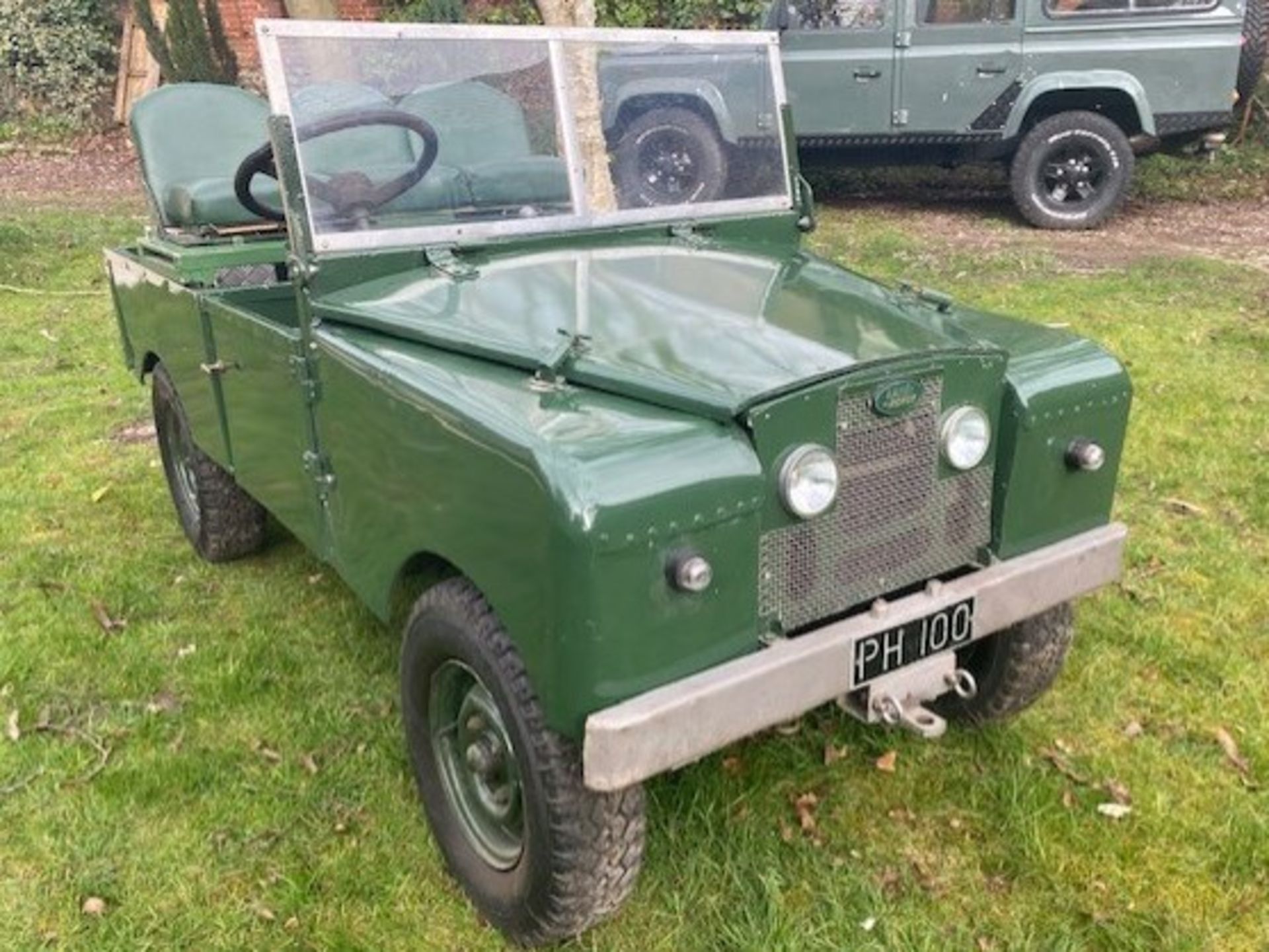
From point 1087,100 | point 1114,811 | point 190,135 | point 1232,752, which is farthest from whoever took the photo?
point 1087,100

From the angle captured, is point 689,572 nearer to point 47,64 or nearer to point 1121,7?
point 1121,7

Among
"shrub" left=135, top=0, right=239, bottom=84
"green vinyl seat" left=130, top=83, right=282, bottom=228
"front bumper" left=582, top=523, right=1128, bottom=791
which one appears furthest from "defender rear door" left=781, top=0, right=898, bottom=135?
"front bumper" left=582, top=523, right=1128, bottom=791

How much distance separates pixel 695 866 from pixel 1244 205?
34.7ft

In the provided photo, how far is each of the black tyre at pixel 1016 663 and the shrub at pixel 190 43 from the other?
12.4 metres

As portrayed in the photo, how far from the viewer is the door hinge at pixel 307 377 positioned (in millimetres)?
2914

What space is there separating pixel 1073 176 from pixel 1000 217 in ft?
2.44

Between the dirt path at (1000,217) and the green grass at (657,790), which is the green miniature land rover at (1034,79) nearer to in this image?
the dirt path at (1000,217)

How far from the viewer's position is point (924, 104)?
32.5 ft

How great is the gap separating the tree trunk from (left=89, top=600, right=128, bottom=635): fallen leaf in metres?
2.10

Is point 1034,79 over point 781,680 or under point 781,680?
over

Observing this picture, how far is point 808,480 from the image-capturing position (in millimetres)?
2229

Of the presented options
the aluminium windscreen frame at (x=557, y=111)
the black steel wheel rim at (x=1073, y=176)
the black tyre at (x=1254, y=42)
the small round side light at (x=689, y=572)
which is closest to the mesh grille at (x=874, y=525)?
the small round side light at (x=689, y=572)

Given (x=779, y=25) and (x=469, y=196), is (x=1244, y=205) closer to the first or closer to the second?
(x=779, y=25)

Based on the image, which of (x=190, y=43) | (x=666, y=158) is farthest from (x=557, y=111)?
(x=190, y=43)
